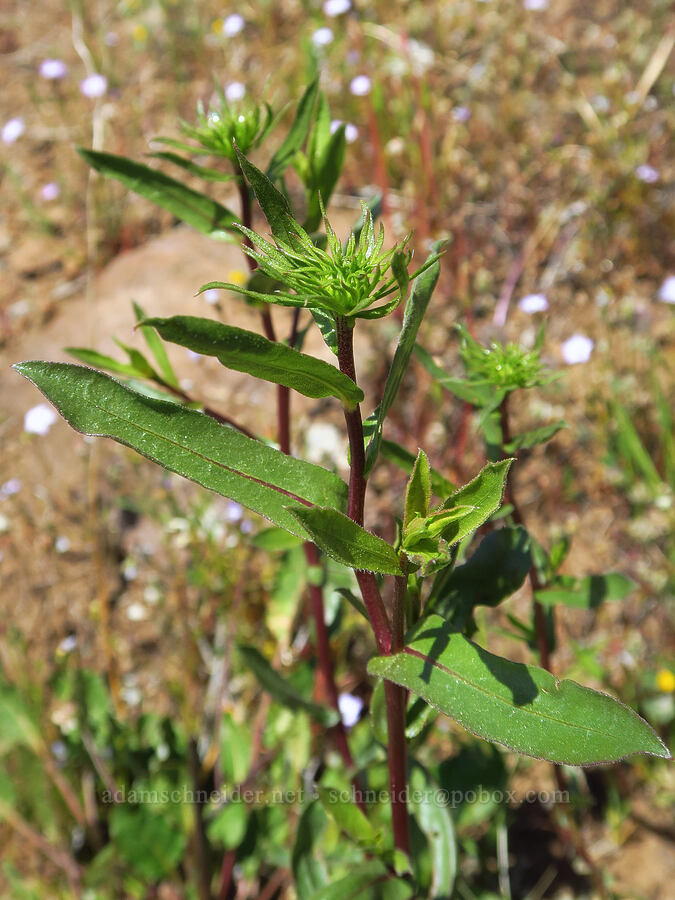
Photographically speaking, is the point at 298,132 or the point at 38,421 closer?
the point at 298,132

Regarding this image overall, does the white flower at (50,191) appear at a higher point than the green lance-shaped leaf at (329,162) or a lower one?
lower

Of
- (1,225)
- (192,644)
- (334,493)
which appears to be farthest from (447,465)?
(1,225)

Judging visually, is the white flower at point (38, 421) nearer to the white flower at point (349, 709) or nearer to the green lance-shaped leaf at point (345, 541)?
the white flower at point (349, 709)

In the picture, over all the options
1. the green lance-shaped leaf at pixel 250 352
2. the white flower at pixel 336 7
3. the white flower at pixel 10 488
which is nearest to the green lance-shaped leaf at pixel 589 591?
the green lance-shaped leaf at pixel 250 352

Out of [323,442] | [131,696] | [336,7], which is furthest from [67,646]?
[336,7]

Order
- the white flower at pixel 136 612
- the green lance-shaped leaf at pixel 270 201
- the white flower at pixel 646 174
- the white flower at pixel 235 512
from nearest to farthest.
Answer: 1. the green lance-shaped leaf at pixel 270 201
2. the white flower at pixel 235 512
3. the white flower at pixel 136 612
4. the white flower at pixel 646 174

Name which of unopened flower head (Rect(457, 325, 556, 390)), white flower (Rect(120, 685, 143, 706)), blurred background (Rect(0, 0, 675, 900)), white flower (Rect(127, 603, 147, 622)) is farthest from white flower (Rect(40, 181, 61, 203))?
unopened flower head (Rect(457, 325, 556, 390))

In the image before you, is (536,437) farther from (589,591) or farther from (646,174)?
(646,174)
